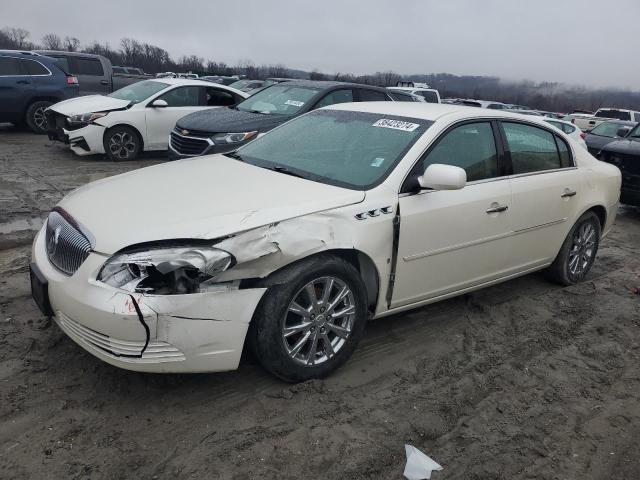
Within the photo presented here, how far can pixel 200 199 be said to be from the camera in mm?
3184

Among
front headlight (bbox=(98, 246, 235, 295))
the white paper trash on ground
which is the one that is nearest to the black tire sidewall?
the white paper trash on ground

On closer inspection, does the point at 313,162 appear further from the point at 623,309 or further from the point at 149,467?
the point at 623,309

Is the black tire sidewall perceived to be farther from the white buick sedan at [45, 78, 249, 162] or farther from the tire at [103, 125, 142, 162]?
the tire at [103, 125, 142, 162]

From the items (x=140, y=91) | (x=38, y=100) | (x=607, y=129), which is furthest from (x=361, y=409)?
(x=607, y=129)

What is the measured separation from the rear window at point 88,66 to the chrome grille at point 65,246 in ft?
45.7

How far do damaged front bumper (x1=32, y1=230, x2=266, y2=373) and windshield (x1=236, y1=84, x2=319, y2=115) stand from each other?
555 cm

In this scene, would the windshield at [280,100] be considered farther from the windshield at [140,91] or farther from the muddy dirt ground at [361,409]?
the muddy dirt ground at [361,409]

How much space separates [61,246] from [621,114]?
3057 cm

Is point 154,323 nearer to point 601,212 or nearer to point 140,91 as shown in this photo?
point 601,212

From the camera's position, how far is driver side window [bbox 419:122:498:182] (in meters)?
3.79

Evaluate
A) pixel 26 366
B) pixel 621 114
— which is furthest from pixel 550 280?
pixel 621 114

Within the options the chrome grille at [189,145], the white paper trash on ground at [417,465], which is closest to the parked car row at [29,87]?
the chrome grille at [189,145]

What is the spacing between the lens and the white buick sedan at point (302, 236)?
2758 millimetres

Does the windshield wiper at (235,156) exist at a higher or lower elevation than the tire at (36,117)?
higher
